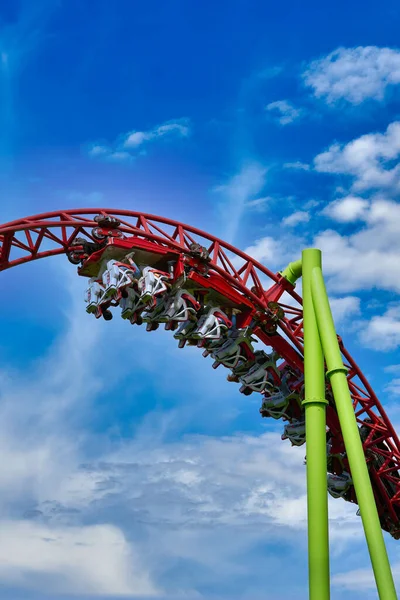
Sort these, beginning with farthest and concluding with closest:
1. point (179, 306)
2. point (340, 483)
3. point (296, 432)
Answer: point (340, 483), point (296, 432), point (179, 306)

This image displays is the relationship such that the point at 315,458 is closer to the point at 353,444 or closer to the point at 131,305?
the point at 353,444

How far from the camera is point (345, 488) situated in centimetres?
1933

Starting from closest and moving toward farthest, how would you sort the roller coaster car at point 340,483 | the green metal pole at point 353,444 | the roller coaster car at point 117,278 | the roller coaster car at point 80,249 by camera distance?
the green metal pole at point 353,444
the roller coaster car at point 117,278
the roller coaster car at point 80,249
the roller coaster car at point 340,483

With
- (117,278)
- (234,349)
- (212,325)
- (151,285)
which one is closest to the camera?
(117,278)

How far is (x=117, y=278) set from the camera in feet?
47.8

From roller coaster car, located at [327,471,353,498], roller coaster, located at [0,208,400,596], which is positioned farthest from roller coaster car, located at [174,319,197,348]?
roller coaster car, located at [327,471,353,498]

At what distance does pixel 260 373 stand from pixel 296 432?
178cm

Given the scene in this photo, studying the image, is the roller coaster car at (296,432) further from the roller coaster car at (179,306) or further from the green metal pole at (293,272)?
the roller coaster car at (179,306)

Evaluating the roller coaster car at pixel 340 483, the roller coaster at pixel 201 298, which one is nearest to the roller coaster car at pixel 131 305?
the roller coaster at pixel 201 298

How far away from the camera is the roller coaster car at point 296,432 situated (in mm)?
17923

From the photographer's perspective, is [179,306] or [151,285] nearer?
[151,285]

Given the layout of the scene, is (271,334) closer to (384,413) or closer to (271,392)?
(271,392)

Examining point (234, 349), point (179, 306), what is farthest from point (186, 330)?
point (234, 349)

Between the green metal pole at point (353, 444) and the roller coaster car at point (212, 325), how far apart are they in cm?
231
